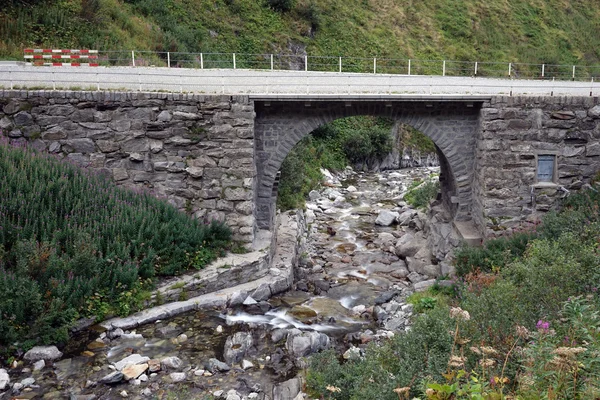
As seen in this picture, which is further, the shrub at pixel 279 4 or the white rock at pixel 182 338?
the shrub at pixel 279 4

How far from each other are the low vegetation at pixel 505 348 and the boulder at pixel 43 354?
503 cm

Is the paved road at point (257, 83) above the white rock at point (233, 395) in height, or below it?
above

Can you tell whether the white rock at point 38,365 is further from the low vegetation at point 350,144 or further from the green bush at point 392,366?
the low vegetation at point 350,144

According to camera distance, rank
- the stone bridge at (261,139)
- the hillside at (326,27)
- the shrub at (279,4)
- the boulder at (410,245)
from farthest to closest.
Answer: the shrub at (279,4), the hillside at (326,27), the boulder at (410,245), the stone bridge at (261,139)

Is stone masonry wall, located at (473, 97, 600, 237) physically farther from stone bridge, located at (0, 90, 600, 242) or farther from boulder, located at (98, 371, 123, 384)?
boulder, located at (98, 371, 123, 384)

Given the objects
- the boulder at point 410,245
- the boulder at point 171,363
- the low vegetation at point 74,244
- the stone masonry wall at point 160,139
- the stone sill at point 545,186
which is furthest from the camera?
the boulder at point 410,245

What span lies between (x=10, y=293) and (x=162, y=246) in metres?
4.06

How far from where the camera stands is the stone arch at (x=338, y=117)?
1634cm

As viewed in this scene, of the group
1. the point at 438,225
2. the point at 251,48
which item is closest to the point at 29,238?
the point at 438,225

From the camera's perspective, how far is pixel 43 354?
10.2m

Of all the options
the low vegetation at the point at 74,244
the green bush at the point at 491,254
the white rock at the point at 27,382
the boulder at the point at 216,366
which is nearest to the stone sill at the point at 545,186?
the green bush at the point at 491,254

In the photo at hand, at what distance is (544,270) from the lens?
9328 mm

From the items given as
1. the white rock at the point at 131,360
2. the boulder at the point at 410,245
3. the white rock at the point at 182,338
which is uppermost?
the white rock at the point at 131,360

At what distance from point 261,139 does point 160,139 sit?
3.04 meters
